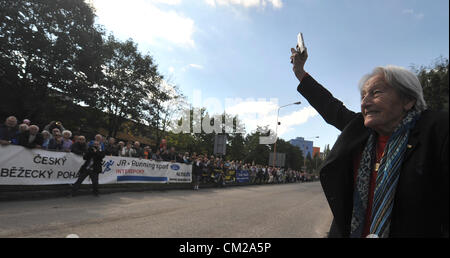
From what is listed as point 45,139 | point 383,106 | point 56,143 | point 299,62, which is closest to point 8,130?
point 45,139

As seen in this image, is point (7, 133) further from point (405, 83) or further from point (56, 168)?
point (405, 83)

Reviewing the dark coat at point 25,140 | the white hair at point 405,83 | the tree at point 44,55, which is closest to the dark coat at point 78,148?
the dark coat at point 25,140

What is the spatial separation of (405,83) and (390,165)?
0.39 m

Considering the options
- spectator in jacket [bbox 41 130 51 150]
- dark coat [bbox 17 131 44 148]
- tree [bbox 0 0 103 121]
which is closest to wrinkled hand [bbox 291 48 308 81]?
dark coat [bbox 17 131 44 148]

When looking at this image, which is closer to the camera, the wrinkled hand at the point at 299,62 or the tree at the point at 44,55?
the wrinkled hand at the point at 299,62

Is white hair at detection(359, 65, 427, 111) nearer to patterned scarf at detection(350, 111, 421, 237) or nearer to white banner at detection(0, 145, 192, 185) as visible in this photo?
patterned scarf at detection(350, 111, 421, 237)

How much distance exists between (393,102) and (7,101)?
23006 millimetres

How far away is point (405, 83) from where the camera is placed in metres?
1.16

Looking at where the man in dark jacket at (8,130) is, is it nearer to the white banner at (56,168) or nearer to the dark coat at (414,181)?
the white banner at (56,168)

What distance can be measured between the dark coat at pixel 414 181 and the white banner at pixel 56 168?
26.9 feet

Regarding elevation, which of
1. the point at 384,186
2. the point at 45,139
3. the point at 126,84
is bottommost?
the point at 384,186

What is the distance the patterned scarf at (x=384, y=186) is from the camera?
108cm

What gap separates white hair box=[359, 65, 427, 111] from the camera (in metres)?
1.15

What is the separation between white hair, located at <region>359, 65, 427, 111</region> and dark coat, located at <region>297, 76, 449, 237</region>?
0.36 ft
